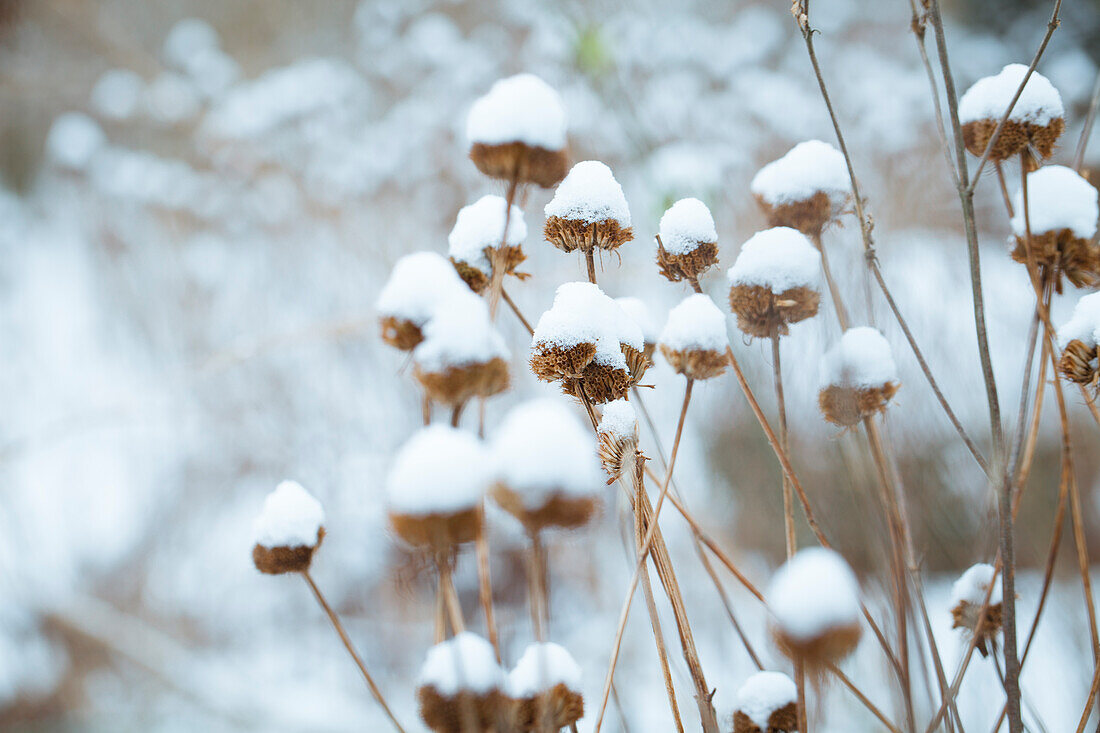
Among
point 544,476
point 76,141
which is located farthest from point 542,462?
point 76,141

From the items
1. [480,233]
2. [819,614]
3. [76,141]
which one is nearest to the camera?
[819,614]

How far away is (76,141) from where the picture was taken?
55.6 inches

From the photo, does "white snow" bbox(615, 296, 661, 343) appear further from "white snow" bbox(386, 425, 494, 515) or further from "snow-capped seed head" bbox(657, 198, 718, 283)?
"white snow" bbox(386, 425, 494, 515)

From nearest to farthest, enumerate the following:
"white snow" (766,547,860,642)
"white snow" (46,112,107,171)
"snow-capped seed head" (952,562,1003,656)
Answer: "white snow" (766,547,860,642)
"snow-capped seed head" (952,562,1003,656)
"white snow" (46,112,107,171)

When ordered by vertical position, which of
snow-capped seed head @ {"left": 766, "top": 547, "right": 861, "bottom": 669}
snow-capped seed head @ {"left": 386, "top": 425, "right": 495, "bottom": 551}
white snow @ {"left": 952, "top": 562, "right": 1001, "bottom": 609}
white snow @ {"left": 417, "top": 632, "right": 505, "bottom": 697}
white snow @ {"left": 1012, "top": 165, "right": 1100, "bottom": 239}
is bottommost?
snow-capped seed head @ {"left": 766, "top": 547, "right": 861, "bottom": 669}

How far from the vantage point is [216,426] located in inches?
48.6

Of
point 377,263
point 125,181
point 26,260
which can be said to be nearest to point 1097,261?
point 377,263

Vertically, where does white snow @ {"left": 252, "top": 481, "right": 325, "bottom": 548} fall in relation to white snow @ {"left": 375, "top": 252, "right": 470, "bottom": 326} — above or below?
below

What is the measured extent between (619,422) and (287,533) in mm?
99

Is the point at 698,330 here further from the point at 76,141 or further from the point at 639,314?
the point at 76,141

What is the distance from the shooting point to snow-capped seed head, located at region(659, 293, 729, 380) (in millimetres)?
205

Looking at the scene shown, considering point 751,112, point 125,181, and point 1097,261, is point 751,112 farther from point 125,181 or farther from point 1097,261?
point 125,181

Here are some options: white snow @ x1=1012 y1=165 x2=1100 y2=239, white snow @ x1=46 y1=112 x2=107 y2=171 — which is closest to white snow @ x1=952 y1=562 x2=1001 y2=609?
white snow @ x1=1012 y1=165 x2=1100 y2=239

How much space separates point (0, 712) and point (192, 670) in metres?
0.34
